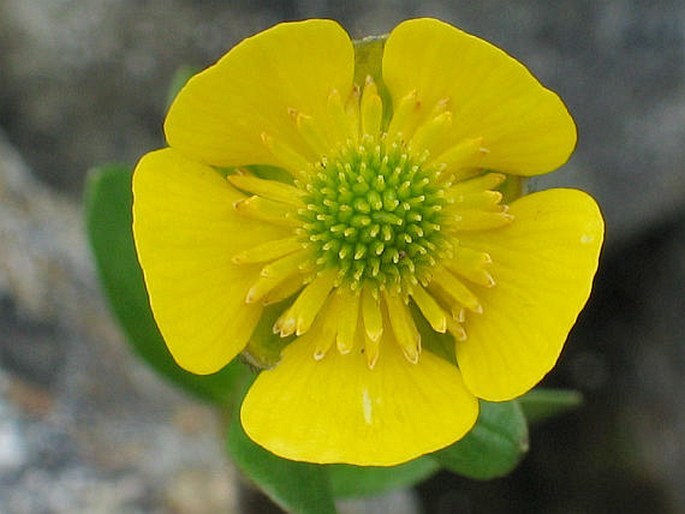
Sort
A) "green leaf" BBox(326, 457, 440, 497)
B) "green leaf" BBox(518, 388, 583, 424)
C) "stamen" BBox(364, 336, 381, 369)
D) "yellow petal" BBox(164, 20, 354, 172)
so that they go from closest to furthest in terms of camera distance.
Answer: "yellow petal" BBox(164, 20, 354, 172) → "stamen" BBox(364, 336, 381, 369) → "green leaf" BBox(518, 388, 583, 424) → "green leaf" BBox(326, 457, 440, 497)

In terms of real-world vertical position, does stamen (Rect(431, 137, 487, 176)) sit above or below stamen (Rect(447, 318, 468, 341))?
above

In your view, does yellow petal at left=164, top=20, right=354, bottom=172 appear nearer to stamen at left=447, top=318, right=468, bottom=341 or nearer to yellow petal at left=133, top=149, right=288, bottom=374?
yellow petal at left=133, top=149, right=288, bottom=374

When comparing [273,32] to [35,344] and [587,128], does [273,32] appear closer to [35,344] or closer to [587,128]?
[35,344]

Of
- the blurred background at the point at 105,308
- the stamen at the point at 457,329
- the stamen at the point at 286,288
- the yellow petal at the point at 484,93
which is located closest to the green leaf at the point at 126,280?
the blurred background at the point at 105,308

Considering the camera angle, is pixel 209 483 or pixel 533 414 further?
pixel 209 483

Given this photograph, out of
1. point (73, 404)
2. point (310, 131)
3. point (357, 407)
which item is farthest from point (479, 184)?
point (73, 404)

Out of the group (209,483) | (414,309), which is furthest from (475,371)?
(209,483)

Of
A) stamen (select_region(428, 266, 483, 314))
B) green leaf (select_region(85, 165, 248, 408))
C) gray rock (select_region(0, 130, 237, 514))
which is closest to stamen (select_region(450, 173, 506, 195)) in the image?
stamen (select_region(428, 266, 483, 314))
